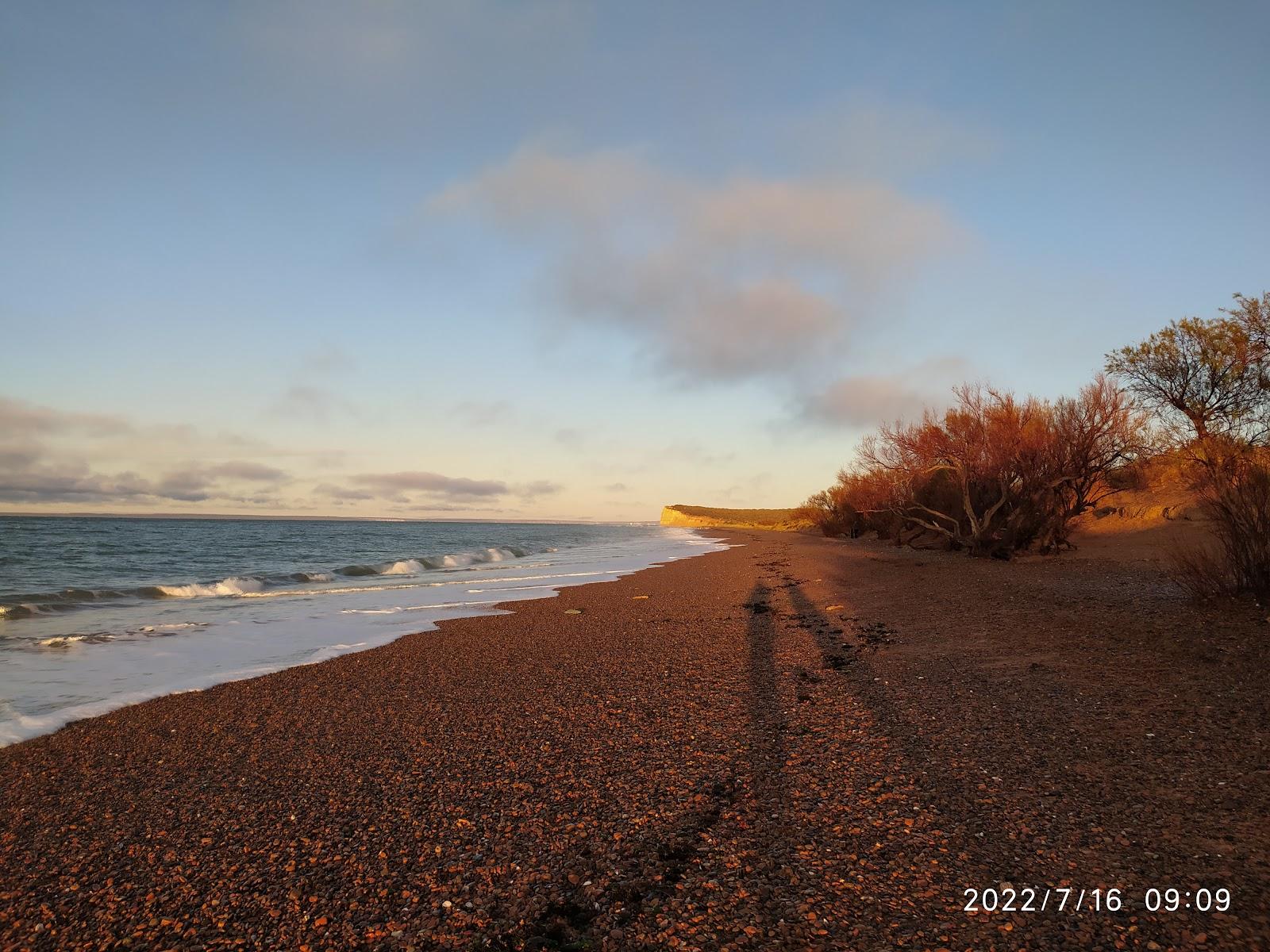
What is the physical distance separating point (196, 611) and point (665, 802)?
17381 millimetres

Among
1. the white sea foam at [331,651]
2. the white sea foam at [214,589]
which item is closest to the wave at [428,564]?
the white sea foam at [214,589]

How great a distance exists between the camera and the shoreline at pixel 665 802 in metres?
3.41

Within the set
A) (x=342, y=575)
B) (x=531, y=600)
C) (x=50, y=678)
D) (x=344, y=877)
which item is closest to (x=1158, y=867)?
(x=344, y=877)

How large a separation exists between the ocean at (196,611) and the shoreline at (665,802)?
5.32 feet

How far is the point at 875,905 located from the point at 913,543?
35550mm

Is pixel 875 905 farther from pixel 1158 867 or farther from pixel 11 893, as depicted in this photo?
pixel 11 893

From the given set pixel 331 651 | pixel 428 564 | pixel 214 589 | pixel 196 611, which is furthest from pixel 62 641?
pixel 428 564

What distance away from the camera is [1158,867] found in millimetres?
3535

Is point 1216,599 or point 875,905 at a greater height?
point 1216,599

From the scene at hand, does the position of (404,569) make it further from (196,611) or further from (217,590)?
(196,611)

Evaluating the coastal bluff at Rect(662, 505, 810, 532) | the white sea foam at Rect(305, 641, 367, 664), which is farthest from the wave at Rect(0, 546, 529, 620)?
the coastal bluff at Rect(662, 505, 810, 532)

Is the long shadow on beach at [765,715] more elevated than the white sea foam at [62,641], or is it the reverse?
the long shadow on beach at [765,715]
